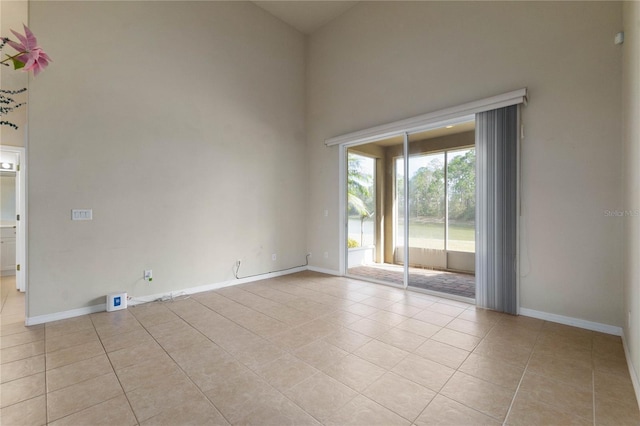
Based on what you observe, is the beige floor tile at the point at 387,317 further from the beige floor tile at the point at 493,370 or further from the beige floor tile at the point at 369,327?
the beige floor tile at the point at 493,370

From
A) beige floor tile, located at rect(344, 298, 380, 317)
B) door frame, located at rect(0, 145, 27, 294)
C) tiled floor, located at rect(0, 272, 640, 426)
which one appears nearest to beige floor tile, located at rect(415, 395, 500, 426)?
tiled floor, located at rect(0, 272, 640, 426)

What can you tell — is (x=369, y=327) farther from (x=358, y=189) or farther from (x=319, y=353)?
(x=358, y=189)

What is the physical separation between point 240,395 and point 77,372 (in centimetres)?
141

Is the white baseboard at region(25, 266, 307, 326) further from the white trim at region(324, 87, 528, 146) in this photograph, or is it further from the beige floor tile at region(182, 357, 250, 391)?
the white trim at region(324, 87, 528, 146)

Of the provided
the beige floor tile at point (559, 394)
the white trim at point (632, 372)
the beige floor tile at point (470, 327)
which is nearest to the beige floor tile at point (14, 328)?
the beige floor tile at point (470, 327)

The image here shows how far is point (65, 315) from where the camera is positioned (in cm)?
337

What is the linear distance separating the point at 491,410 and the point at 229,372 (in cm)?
186

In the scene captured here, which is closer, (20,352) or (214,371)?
(214,371)

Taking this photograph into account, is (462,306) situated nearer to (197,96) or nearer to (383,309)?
(383,309)

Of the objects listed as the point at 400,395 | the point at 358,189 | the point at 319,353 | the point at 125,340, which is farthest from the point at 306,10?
the point at 400,395

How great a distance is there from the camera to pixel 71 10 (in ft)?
11.1

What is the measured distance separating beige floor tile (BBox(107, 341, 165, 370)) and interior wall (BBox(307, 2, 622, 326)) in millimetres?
4020

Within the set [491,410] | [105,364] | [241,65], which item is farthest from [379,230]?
[105,364]

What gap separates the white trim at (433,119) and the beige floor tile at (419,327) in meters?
2.71
